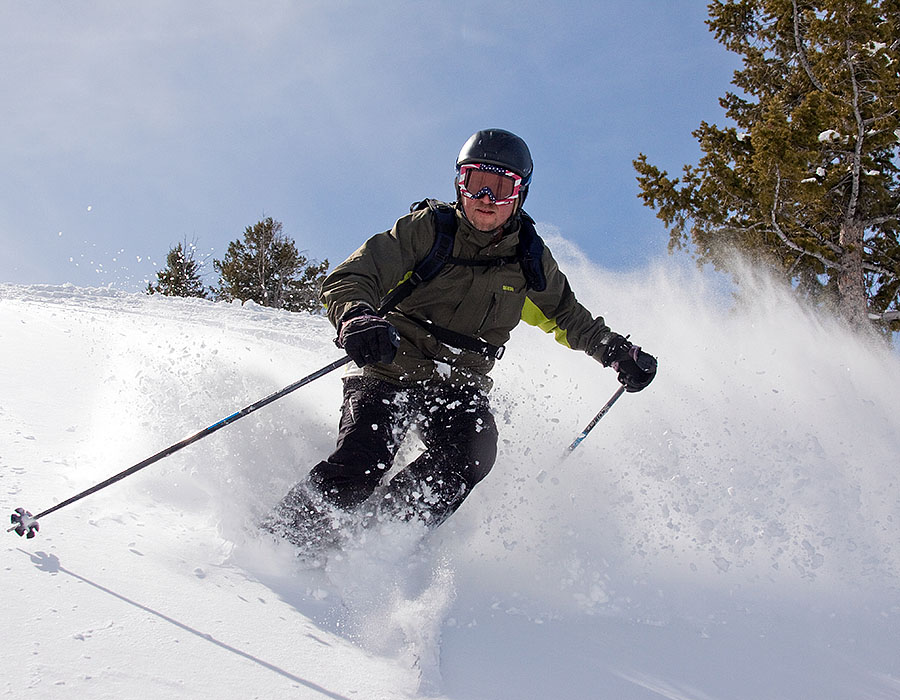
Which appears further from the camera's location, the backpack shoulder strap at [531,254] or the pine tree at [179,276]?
the pine tree at [179,276]

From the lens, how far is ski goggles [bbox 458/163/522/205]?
3.15 meters

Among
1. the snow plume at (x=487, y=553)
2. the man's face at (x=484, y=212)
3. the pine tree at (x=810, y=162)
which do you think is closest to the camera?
the snow plume at (x=487, y=553)

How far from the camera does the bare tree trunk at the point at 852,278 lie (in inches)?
513

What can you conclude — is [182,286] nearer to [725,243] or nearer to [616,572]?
[725,243]

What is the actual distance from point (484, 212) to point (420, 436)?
1.18 meters

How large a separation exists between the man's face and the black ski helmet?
0.69ft

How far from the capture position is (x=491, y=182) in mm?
3162

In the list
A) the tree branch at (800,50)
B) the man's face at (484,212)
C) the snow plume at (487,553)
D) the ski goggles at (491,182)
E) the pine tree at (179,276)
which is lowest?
the snow plume at (487,553)

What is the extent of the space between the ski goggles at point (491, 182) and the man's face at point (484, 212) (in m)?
0.03

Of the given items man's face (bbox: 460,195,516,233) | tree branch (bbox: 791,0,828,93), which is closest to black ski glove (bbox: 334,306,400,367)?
man's face (bbox: 460,195,516,233)

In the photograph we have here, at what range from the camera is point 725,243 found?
1444 centimetres

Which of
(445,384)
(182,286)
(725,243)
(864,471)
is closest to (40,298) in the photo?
(445,384)

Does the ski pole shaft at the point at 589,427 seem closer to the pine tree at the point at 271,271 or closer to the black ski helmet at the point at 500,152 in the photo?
the black ski helmet at the point at 500,152

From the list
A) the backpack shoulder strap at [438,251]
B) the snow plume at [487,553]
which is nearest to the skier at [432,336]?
the backpack shoulder strap at [438,251]
